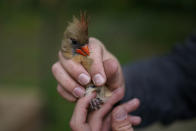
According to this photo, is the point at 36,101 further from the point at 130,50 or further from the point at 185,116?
the point at 130,50

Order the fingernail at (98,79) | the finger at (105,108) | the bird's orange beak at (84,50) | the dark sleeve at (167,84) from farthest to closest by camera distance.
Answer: the dark sleeve at (167,84) < the finger at (105,108) < the bird's orange beak at (84,50) < the fingernail at (98,79)

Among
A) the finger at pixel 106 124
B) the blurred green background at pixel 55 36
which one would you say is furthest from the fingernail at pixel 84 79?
the blurred green background at pixel 55 36

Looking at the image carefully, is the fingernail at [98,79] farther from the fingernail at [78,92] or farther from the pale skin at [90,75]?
the fingernail at [78,92]

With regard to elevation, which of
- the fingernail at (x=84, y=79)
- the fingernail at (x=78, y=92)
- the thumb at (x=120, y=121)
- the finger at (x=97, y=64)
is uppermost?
the finger at (x=97, y=64)

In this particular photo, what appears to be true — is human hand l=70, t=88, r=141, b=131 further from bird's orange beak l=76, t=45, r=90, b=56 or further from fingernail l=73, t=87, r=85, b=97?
bird's orange beak l=76, t=45, r=90, b=56

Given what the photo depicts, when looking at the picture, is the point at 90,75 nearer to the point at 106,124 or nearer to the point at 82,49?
the point at 82,49

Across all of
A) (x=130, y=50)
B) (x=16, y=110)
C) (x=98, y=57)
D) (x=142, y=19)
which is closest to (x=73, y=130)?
(x=98, y=57)

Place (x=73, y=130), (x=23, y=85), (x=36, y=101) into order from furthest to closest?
(x=23, y=85), (x=36, y=101), (x=73, y=130)
